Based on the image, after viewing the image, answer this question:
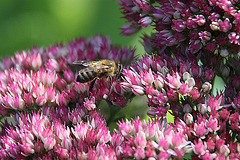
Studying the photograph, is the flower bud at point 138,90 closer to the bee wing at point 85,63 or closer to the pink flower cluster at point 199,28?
the pink flower cluster at point 199,28

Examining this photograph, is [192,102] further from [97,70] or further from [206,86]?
[97,70]

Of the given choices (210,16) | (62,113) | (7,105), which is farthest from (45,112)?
(210,16)

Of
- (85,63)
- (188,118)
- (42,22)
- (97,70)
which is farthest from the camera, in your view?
(42,22)

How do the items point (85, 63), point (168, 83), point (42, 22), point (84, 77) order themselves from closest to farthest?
point (168, 83) → point (84, 77) → point (85, 63) → point (42, 22)

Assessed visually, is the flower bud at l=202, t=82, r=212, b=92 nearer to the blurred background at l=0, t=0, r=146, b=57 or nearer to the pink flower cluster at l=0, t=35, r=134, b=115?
the pink flower cluster at l=0, t=35, r=134, b=115

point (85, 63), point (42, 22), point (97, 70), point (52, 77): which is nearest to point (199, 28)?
point (97, 70)

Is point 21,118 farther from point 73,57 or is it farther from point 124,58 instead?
point 124,58

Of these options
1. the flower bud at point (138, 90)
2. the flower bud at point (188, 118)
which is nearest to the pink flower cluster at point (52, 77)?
the flower bud at point (138, 90)
